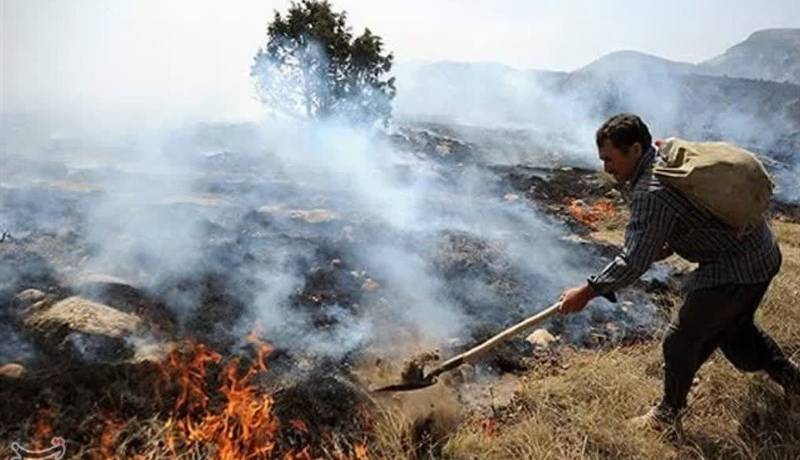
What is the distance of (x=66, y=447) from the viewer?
2.70m

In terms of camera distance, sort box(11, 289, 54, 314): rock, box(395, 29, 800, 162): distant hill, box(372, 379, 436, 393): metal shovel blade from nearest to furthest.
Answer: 1. box(372, 379, 436, 393): metal shovel blade
2. box(11, 289, 54, 314): rock
3. box(395, 29, 800, 162): distant hill

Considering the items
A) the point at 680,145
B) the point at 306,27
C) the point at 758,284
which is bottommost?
the point at 758,284

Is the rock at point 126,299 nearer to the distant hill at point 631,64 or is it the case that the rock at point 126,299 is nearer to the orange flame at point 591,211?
the orange flame at point 591,211

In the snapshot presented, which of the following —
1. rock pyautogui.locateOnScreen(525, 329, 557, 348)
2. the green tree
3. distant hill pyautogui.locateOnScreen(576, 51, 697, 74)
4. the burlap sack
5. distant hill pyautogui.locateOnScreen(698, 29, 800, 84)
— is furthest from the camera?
distant hill pyautogui.locateOnScreen(698, 29, 800, 84)

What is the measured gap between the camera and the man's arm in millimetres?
2496

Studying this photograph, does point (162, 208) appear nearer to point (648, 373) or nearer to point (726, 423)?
point (648, 373)

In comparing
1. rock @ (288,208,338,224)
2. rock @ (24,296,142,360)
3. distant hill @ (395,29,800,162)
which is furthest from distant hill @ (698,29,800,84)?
rock @ (24,296,142,360)

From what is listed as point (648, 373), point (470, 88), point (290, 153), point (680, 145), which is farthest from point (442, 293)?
point (470, 88)

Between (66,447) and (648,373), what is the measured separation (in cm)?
326

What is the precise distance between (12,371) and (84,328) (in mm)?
404

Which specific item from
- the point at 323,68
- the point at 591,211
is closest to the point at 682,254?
the point at 591,211

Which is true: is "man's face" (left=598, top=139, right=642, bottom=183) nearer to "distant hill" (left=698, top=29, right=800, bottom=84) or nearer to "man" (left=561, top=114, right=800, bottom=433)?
"man" (left=561, top=114, right=800, bottom=433)

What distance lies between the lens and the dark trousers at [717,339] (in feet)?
8.70

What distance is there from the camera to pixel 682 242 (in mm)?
2668
